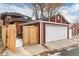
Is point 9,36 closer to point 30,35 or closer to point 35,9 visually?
point 30,35

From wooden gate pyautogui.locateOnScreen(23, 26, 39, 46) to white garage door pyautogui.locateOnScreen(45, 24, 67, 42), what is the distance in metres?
0.11

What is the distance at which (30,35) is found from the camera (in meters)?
1.31

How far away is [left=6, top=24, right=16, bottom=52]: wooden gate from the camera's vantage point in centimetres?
130

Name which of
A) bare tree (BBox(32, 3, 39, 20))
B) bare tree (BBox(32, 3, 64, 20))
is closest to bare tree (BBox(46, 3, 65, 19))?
bare tree (BBox(32, 3, 64, 20))

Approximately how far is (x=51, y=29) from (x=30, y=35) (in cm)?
22

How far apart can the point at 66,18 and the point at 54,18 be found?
0.12 metres

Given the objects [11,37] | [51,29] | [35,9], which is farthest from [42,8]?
[11,37]

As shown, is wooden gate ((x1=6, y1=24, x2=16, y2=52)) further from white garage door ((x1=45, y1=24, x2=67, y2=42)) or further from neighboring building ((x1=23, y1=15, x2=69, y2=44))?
white garage door ((x1=45, y1=24, x2=67, y2=42))

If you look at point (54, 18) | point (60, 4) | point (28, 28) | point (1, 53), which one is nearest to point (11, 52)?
point (1, 53)

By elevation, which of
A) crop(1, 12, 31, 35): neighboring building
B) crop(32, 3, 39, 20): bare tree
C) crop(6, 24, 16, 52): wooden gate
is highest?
crop(32, 3, 39, 20): bare tree

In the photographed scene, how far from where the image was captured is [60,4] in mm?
1329

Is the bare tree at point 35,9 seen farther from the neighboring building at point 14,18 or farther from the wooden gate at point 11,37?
the wooden gate at point 11,37

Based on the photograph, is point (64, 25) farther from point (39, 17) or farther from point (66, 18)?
point (39, 17)

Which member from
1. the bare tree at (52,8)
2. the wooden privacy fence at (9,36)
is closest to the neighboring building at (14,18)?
the wooden privacy fence at (9,36)
